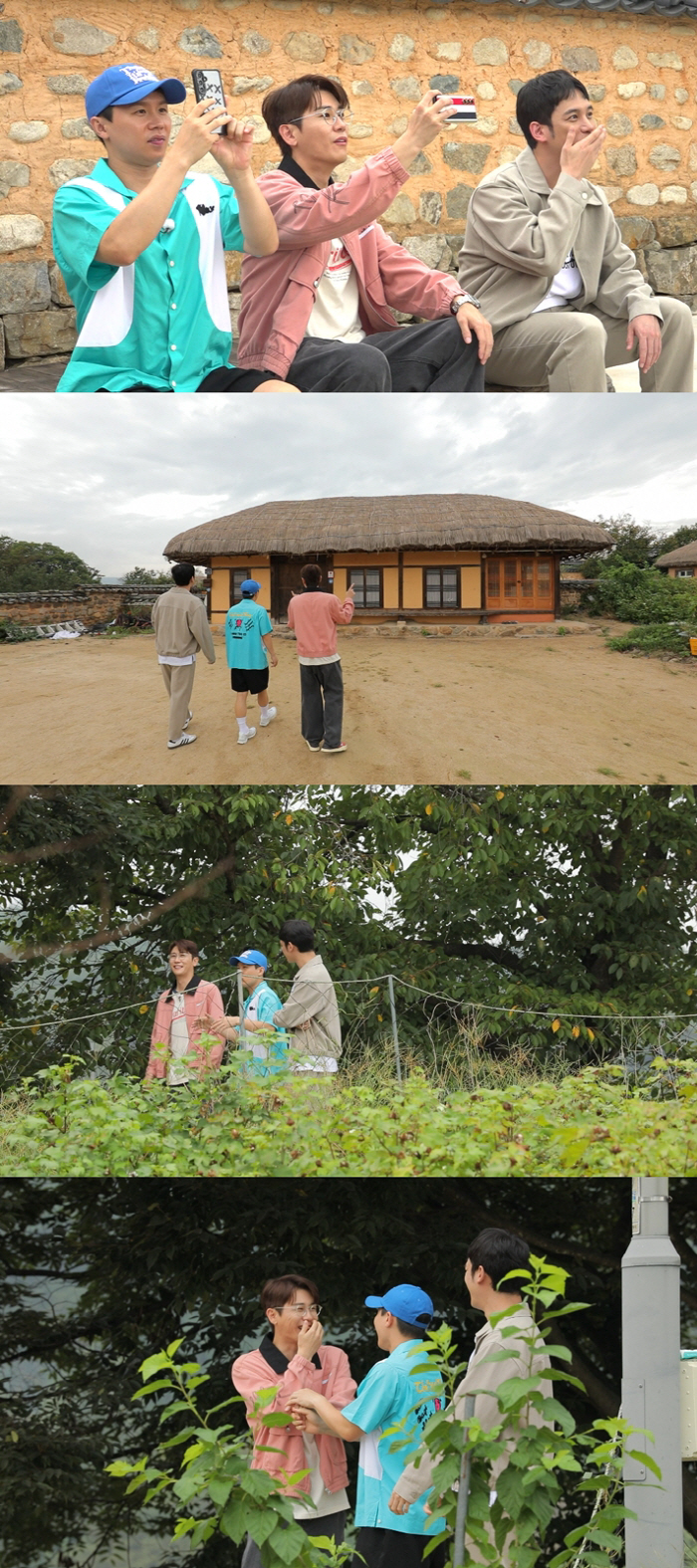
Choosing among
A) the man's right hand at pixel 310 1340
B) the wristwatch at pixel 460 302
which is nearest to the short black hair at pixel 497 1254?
the man's right hand at pixel 310 1340

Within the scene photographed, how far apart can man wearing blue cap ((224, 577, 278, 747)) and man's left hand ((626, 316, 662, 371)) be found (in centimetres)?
151

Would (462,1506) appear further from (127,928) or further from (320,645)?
(127,928)

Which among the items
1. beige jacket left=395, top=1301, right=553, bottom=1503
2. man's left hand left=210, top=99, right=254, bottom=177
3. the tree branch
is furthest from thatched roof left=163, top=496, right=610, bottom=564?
the tree branch

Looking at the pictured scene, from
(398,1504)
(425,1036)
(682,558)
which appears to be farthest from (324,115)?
(425,1036)

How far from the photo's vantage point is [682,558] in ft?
13.9

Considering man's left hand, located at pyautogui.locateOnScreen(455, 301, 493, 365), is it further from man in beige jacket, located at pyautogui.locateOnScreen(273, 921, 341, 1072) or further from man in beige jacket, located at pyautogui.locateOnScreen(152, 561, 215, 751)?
man in beige jacket, located at pyautogui.locateOnScreen(273, 921, 341, 1072)

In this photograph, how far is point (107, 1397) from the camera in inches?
179

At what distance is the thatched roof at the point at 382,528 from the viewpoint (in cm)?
407

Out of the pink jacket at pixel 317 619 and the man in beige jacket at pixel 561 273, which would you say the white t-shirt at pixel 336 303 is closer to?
the man in beige jacket at pixel 561 273

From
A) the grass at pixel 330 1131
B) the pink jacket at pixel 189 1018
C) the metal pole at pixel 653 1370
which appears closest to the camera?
the metal pole at pixel 653 1370

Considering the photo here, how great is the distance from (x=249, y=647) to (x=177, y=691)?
283 millimetres

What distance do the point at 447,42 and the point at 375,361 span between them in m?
1.61

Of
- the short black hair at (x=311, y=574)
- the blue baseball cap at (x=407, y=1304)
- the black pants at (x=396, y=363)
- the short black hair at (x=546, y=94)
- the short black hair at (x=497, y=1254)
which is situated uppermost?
the short black hair at (x=546, y=94)

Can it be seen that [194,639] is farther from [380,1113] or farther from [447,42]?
[447,42]
